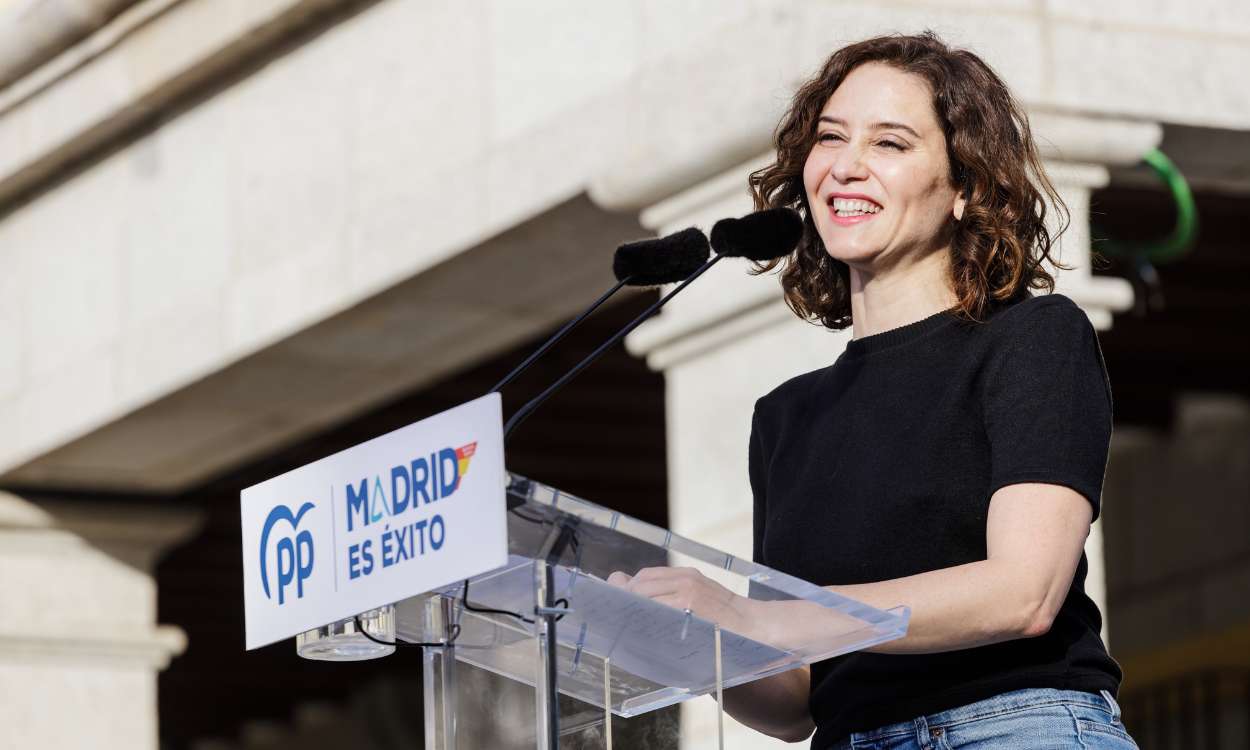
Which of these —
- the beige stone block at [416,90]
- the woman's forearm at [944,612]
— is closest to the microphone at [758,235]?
the woman's forearm at [944,612]

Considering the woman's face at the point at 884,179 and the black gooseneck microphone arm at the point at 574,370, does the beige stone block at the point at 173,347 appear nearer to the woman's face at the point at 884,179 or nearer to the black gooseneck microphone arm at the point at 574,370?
the woman's face at the point at 884,179

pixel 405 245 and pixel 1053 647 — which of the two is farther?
pixel 405 245

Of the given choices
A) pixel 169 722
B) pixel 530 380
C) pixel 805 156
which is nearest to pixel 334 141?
pixel 530 380

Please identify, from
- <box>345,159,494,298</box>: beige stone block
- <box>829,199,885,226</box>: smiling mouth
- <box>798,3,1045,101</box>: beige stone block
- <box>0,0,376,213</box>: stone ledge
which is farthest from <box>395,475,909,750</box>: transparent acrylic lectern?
<box>0,0,376,213</box>: stone ledge

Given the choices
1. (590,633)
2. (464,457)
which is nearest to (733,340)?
(590,633)

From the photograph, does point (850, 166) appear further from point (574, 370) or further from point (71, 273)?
point (71, 273)

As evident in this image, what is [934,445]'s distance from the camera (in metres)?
3.43

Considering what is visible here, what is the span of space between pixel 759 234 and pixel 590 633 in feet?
2.04

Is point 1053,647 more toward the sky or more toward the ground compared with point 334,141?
more toward the ground

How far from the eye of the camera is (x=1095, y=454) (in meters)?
3.32

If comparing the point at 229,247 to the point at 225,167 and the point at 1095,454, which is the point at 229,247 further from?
the point at 1095,454

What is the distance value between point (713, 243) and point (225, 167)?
5749 mm

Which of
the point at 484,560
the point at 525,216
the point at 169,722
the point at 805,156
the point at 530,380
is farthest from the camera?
the point at 169,722

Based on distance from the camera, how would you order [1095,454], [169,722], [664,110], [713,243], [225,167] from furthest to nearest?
[169,722] → [225,167] → [664,110] → [713,243] → [1095,454]
